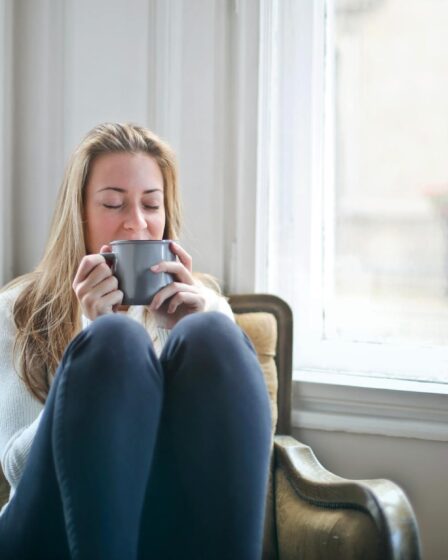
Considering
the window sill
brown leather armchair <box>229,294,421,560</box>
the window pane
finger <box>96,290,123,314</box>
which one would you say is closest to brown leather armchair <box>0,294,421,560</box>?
brown leather armchair <box>229,294,421,560</box>

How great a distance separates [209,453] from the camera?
3.51 feet

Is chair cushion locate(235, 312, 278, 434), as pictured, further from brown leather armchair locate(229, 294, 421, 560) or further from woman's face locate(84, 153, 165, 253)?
woman's face locate(84, 153, 165, 253)

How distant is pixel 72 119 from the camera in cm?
202

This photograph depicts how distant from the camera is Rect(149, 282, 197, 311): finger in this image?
125 centimetres

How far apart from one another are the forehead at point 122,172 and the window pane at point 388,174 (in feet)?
1.84

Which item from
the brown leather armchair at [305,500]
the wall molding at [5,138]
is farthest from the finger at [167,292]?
the wall molding at [5,138]

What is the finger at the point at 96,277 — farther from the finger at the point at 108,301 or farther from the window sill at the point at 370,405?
the window sill at the point at 370,405

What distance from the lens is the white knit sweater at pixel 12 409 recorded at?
4.14 feet

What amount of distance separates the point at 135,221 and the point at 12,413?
423 millimetres

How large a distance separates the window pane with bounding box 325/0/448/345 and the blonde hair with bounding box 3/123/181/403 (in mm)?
497

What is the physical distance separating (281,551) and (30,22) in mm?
1482

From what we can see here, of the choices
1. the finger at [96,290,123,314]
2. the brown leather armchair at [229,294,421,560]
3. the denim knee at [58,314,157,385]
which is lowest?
the brown leather armchair at [229,294,421,560]

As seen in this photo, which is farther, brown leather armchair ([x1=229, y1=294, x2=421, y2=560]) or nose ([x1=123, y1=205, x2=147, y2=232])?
nose ([x1=123, y1=205, x2=147, y2=232])

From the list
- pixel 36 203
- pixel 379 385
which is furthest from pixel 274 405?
pixel 36 203
